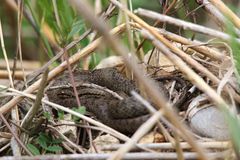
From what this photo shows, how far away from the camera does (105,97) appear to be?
2910 millimetres

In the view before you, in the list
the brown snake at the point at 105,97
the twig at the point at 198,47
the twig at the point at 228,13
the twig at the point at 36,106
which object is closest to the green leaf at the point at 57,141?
the twig at the point at 36,106

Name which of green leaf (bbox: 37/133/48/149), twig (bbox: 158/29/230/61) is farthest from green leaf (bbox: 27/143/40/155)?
twig (bbox: 158/29/230/61)

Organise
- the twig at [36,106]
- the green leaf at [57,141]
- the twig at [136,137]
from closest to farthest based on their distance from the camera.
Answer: the twig at [136,137] < the twig at [36,106] < the green leaf at [57,141]

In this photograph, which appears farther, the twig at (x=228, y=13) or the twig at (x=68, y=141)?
the twig at (x=228, y=13)

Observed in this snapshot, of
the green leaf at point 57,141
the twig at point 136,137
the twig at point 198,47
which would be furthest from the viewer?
the twig at point 198,47

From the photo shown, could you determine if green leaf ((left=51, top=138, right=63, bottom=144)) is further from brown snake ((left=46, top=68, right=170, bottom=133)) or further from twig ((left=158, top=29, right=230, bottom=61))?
twig ((left=158, top=29, right=230, bottom=61))

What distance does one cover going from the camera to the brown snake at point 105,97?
2.60 m

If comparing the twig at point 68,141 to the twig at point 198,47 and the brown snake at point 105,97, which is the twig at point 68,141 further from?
the twig at point 198,47

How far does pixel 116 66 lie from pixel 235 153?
55.7 inches

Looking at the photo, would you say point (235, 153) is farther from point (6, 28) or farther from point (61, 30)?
point (6, 28)

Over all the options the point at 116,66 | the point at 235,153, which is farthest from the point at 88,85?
the point at 235,153

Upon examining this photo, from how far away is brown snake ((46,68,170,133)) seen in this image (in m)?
2.60

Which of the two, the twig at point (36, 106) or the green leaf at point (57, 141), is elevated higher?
the twig at point (36, 106)

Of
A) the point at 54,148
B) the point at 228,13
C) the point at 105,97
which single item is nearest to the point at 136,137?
the point at 54,148
